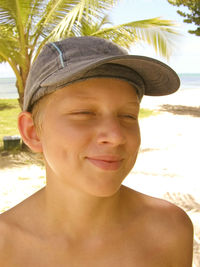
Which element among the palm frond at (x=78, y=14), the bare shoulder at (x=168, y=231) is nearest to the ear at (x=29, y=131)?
the bare shoulder at (x=168, y=231)

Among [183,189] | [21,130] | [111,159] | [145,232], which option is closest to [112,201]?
[145,232]

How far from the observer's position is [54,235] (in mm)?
1167

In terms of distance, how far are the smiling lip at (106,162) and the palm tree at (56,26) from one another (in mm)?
4109

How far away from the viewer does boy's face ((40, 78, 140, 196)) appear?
0.95 meters

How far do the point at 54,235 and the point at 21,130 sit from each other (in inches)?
17.0

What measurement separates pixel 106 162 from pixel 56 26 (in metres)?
4.47

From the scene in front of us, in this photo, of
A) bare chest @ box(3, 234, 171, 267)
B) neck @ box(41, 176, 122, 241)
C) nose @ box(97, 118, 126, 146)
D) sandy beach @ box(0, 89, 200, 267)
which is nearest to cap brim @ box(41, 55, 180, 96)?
nose @ box(97, 118, 126, 146)

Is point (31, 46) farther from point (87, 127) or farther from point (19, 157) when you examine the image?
point (87, 127)

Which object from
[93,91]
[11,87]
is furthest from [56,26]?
[11,87]

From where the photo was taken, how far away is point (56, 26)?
4.95 metres

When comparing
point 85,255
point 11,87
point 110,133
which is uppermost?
point 110,133

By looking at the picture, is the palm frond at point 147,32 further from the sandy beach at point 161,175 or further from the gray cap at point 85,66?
the gray cap at point 85,66

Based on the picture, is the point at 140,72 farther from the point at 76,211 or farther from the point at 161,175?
the point at 161,175

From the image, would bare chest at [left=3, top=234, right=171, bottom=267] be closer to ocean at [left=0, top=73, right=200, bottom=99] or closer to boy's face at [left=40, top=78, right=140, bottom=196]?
boy's face at [left=40, top=78, right=140, bottom=196]
